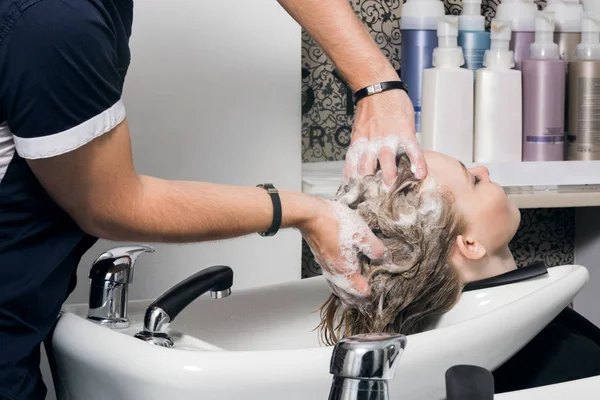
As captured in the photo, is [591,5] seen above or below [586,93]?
above

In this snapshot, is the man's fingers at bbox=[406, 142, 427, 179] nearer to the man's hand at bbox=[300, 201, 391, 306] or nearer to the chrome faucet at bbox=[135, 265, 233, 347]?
the man's hand at bbox=[300, 201, 391, 306]

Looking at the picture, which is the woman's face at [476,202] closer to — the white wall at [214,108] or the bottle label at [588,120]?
the white wall at [214,108]

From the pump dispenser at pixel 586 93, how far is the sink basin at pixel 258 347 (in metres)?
0.66

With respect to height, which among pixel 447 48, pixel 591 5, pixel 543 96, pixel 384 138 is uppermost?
pixel 591 5

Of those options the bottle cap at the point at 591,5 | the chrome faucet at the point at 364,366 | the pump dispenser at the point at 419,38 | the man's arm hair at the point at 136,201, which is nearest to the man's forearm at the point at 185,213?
the man's arm hair at the point at 136,201

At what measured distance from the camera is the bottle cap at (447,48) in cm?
175

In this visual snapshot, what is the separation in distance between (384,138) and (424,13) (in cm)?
60

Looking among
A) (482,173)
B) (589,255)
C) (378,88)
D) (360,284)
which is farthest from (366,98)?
(589,255)

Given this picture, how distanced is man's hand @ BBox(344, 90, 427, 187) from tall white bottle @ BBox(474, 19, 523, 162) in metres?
0.41

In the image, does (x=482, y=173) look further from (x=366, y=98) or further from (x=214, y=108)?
(x=214, y=108)

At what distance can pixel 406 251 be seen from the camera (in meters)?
1.30

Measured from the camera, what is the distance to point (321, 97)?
1.98 metres

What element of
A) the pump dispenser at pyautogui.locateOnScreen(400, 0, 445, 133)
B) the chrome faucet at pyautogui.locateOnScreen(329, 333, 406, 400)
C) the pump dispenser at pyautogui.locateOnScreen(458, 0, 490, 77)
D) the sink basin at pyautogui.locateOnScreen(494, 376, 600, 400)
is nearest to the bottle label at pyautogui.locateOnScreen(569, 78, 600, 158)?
the pump dispenser at pyautogui.locateOnScreen(458, 0, 490, 77)

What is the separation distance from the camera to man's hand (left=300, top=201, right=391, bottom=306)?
120 cm
